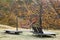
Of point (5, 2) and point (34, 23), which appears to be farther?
point (5, 2)

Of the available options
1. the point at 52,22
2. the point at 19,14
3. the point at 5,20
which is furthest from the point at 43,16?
A: the point at 5,20

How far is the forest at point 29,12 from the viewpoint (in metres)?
15.5

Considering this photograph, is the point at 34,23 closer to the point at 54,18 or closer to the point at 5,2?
the point at 54,18

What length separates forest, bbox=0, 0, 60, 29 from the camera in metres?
15.5

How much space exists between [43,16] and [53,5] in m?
1.29

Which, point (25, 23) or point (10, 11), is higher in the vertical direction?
point (10, 11)

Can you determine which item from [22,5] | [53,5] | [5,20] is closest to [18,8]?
[22,5]

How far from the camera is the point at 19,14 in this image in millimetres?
16016

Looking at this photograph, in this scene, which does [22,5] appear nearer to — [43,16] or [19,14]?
[19,14]

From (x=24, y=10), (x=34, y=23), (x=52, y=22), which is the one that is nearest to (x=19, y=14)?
(x=24, y=10)

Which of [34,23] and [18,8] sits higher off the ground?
[18,8]

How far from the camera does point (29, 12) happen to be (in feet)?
51.6

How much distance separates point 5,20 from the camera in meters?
16.0

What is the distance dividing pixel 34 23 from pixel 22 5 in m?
2.00
